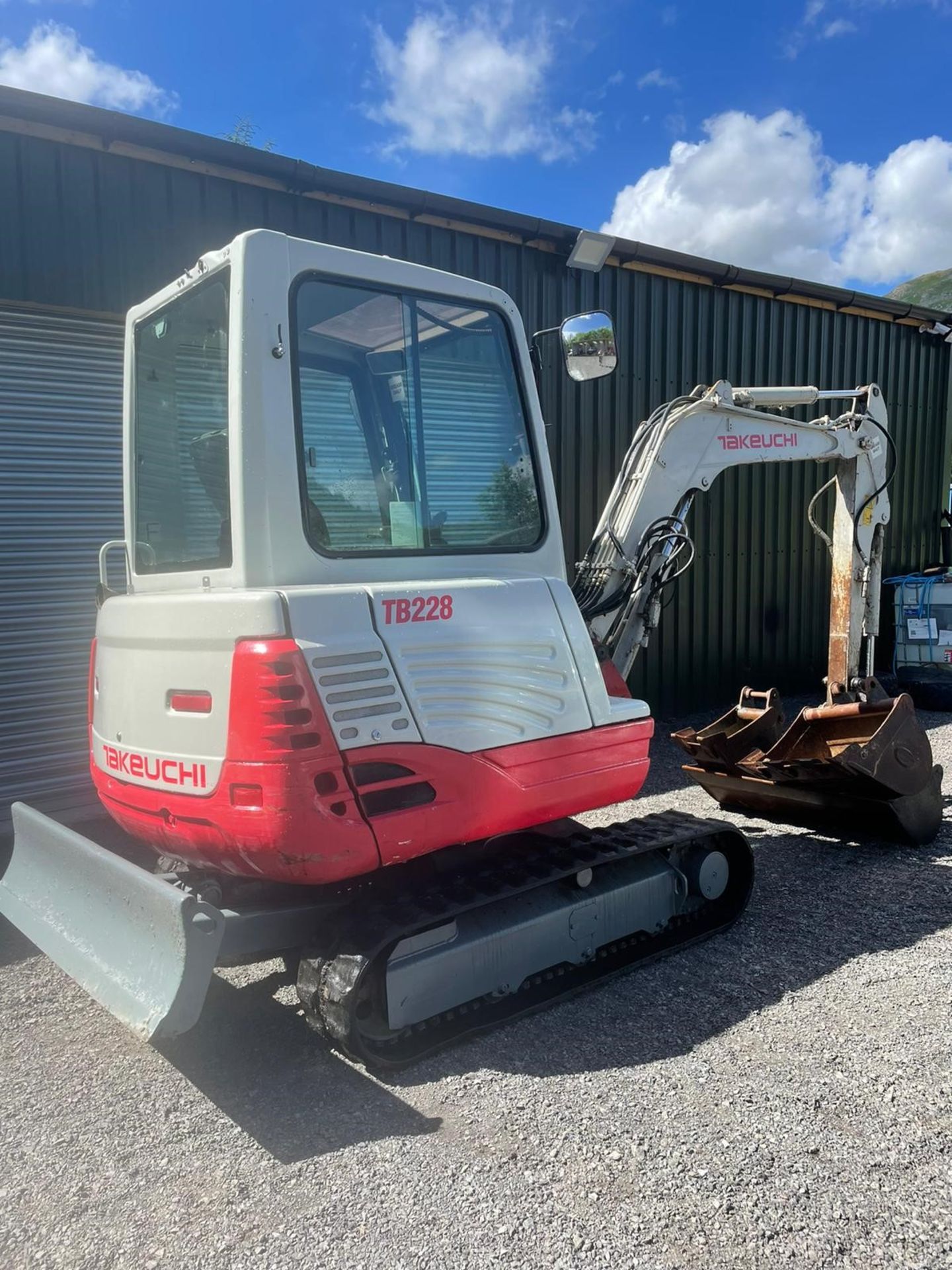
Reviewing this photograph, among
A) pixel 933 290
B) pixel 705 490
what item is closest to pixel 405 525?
pixel 705 490

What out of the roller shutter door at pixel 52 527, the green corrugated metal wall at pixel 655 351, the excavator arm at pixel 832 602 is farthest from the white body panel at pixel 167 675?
the green corrugated metal wall at pixel 655 351

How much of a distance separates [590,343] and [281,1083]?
292 cm

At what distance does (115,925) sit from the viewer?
320 centimetres

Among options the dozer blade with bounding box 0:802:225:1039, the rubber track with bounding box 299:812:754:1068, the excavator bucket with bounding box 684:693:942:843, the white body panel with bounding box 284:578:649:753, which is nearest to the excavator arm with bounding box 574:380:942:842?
the excavator bucket with bounding box 684:693:942:843

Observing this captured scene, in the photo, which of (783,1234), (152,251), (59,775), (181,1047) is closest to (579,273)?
(152,251)

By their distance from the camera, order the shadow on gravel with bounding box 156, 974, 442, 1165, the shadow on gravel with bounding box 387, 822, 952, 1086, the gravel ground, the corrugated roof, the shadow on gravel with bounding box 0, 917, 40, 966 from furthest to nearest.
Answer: the corrugated roof, the shadow on gravel with bounding box 0, 917, 40, 966, the shadow on gravel with bounding box 387, 822, 952, 1086, the shadow on gravel with bounding box 156, 974, 442, 1165, the gravel ground

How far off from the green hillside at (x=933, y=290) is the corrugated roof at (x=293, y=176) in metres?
188

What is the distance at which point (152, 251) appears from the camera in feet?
20.1

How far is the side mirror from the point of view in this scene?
3467mm

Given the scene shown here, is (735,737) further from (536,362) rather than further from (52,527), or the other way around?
(52,527)

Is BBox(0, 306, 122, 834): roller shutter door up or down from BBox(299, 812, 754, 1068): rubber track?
up

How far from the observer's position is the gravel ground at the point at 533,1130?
7.96 ft

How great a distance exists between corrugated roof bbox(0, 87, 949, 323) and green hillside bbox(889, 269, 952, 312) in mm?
188267

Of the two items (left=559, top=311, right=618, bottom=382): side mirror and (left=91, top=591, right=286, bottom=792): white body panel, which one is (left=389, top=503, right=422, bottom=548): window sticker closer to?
(left=91, top=591, right=286, bottom=792): white body panel
